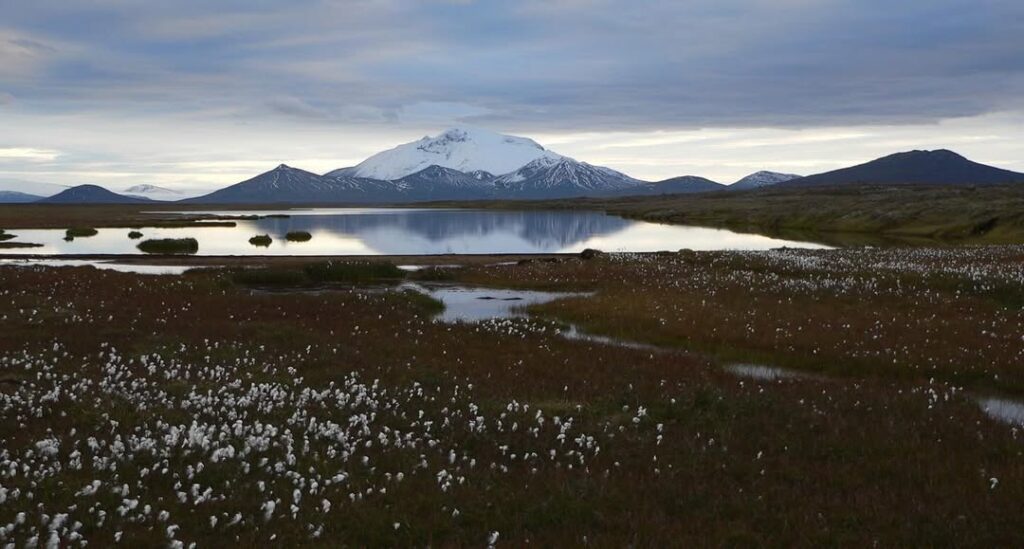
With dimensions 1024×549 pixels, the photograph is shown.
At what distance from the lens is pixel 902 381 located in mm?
17594

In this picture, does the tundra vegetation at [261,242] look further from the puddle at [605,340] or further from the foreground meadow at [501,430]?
the puddle at [605,340]

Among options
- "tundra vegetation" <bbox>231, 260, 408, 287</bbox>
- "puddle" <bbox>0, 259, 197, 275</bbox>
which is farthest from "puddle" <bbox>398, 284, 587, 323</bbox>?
"puddle" <bbox>0, 259, 197, 275</bbox>

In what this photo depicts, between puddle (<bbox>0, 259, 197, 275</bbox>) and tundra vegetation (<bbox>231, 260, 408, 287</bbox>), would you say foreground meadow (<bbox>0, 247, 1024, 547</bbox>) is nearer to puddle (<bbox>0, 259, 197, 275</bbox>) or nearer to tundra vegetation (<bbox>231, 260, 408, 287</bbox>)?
tundra vegetation (<bbox>231, 260, 408, 287</bbox>)

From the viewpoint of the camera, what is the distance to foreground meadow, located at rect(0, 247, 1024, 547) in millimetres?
9016

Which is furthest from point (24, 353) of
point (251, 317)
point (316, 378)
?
point (251, 317)

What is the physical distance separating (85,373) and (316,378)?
492 centimetres

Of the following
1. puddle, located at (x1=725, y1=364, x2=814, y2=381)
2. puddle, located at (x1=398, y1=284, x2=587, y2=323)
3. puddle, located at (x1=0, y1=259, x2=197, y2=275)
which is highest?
puddle, located at (x1=0, y1=259, x2=197, y2=275)

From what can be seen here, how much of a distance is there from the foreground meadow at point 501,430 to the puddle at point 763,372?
0.46 metres

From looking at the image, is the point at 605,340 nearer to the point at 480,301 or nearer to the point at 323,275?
the point at 480,301

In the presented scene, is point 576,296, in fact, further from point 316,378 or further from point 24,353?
point 24,353

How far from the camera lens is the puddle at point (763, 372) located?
60.1 feet

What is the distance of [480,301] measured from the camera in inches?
1380

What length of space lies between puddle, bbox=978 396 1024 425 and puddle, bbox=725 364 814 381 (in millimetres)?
3821

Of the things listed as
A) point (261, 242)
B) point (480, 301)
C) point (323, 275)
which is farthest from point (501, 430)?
point (261, 242)
